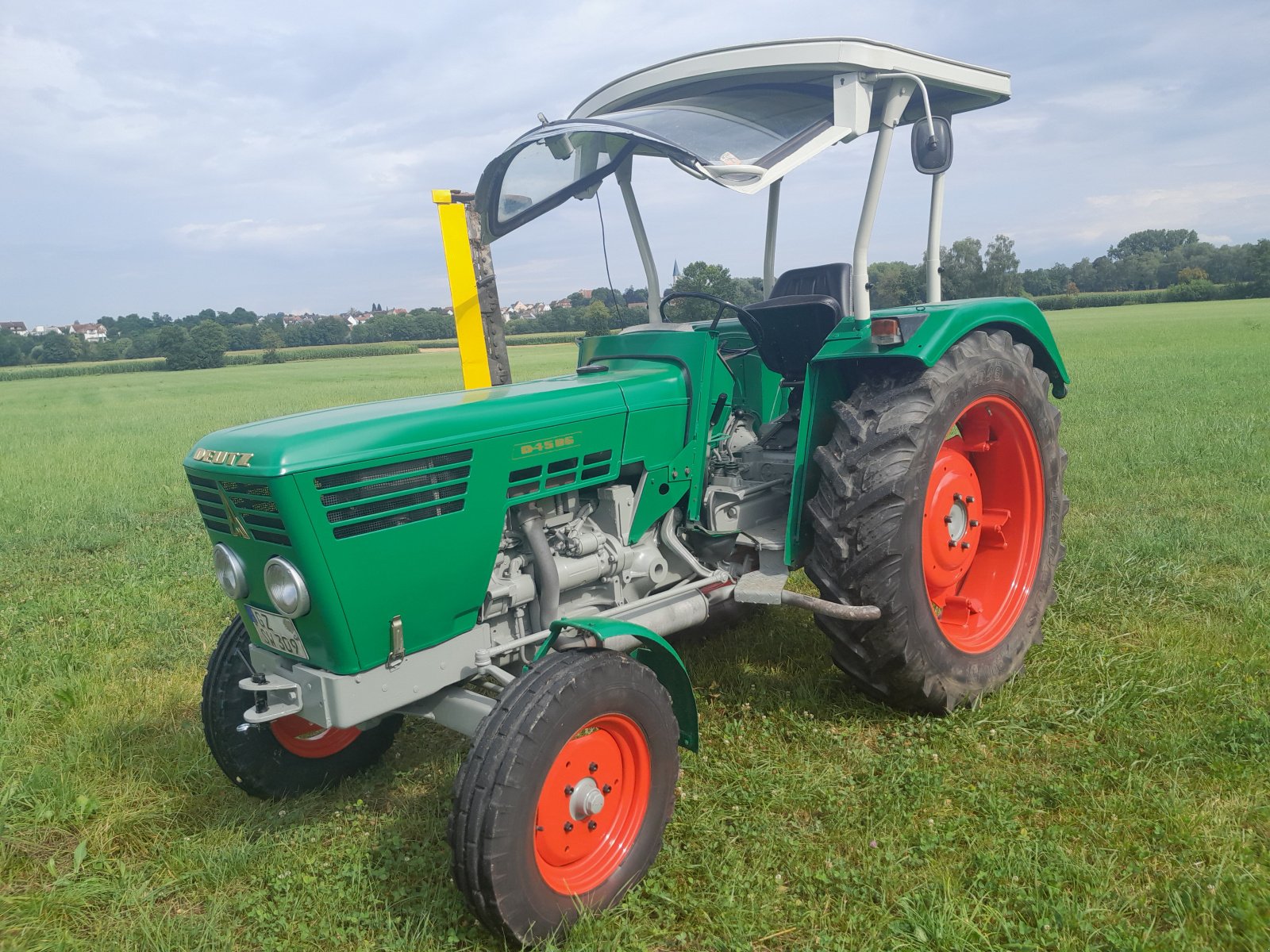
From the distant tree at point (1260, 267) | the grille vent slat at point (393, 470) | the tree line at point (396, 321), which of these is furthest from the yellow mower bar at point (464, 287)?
the distant tree at point (1260, 267)

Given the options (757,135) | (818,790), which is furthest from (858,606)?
(757,135)

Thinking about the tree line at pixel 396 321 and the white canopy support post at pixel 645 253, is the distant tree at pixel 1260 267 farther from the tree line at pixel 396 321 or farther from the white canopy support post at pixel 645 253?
the white canopy support post at pixel 645 253

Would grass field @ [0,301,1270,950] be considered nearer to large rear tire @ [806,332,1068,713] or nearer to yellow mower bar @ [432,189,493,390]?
large rear tire @ [806,332,1068,713]

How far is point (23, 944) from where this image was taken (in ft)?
7.95

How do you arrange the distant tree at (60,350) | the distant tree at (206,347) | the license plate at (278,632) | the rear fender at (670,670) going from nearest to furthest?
the license plate at (278,632) → the rear fender at (670,670) → the distant tree at (206,347) → the distant tree at (60,350)

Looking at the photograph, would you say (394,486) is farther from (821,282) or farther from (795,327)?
(821,282)

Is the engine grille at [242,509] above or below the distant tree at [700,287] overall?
below

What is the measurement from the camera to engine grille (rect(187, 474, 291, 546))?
2.43 meters

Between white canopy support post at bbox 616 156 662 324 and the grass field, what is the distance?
162 cm

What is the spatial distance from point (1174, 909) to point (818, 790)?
1035 mm

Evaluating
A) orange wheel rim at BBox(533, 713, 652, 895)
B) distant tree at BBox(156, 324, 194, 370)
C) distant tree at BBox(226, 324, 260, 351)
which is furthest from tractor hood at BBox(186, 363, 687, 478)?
distant tree at BBox(226, 324, 260, 351)

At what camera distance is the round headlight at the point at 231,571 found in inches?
104

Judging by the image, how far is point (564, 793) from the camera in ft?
8.08

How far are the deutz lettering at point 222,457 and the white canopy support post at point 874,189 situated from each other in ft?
7.11
